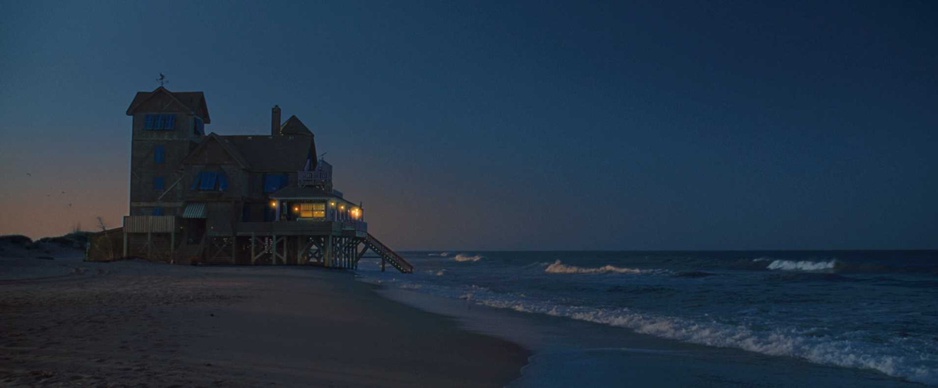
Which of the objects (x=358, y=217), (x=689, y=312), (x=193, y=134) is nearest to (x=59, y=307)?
(x=689, y=312)

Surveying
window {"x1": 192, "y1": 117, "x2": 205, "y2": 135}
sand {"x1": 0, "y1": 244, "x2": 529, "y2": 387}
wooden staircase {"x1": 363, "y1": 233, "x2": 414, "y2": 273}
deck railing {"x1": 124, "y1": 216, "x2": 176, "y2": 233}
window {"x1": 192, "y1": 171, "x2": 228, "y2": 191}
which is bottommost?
sand {"x1": 0, "y1": 244, "x2": 529, "y2": 387}

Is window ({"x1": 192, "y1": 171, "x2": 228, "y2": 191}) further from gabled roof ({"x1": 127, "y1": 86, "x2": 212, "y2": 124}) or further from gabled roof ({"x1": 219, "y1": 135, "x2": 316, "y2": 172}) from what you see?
gabled roof ({"x1": 127, "y1": 86, "x2": 212, "y2": 124})

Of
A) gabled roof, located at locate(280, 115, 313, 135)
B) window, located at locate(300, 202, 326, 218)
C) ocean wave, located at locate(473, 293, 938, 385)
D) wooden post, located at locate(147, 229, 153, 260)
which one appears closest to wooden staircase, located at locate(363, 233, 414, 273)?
window, located at locate(300, 202, 326, 218)

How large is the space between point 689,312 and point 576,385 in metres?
12.4

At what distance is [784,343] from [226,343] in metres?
9.54

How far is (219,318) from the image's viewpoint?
1218 centimetres

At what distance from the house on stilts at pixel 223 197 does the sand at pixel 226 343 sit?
72.1 feet

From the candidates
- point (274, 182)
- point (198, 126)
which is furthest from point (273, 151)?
point (198, 126)

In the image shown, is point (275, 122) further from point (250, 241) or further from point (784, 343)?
point (784, 343)

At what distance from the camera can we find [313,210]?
4050 cm

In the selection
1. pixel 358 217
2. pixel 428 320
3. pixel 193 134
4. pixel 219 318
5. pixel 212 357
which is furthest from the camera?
pixel 358 217

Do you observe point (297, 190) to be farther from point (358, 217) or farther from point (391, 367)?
point (391, 367)

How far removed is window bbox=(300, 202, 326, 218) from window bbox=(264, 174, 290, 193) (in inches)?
100

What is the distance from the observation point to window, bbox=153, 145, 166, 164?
41.1 m
